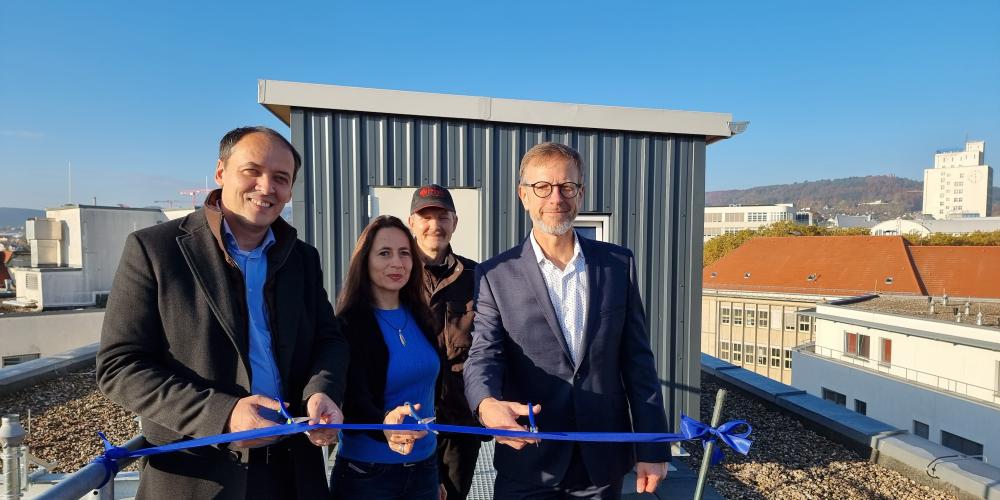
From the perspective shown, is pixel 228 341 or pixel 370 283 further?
pixel 370 283

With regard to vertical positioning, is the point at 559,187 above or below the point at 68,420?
above

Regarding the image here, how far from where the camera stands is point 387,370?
82.7 inches

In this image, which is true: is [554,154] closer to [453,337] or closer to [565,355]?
[565,355]

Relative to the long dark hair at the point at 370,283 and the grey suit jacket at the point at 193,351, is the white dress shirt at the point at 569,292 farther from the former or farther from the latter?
the grey suit jacket at the point at 193,351

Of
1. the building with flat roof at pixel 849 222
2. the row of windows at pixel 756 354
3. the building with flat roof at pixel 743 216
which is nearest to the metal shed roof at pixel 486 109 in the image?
the row of windows at pixel 756 354

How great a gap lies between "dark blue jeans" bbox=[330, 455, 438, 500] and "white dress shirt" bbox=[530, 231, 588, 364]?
818mm

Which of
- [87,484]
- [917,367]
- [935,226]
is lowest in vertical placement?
[917,367]

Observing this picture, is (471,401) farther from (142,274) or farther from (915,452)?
(915,452)

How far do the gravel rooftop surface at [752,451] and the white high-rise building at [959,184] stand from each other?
199619mm

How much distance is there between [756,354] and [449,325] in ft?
125

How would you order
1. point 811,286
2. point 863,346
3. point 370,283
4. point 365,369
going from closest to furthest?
point 365,369 < point 370,283 < point 863,346 < point 811,286

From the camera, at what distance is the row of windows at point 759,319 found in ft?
108

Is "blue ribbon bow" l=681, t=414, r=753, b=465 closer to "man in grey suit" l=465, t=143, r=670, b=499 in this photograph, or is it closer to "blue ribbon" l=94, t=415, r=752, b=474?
"blue ribbon" l=94, t=415, r=752, b=474

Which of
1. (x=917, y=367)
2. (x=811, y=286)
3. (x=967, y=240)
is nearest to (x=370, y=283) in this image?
(x=917, y=367)
